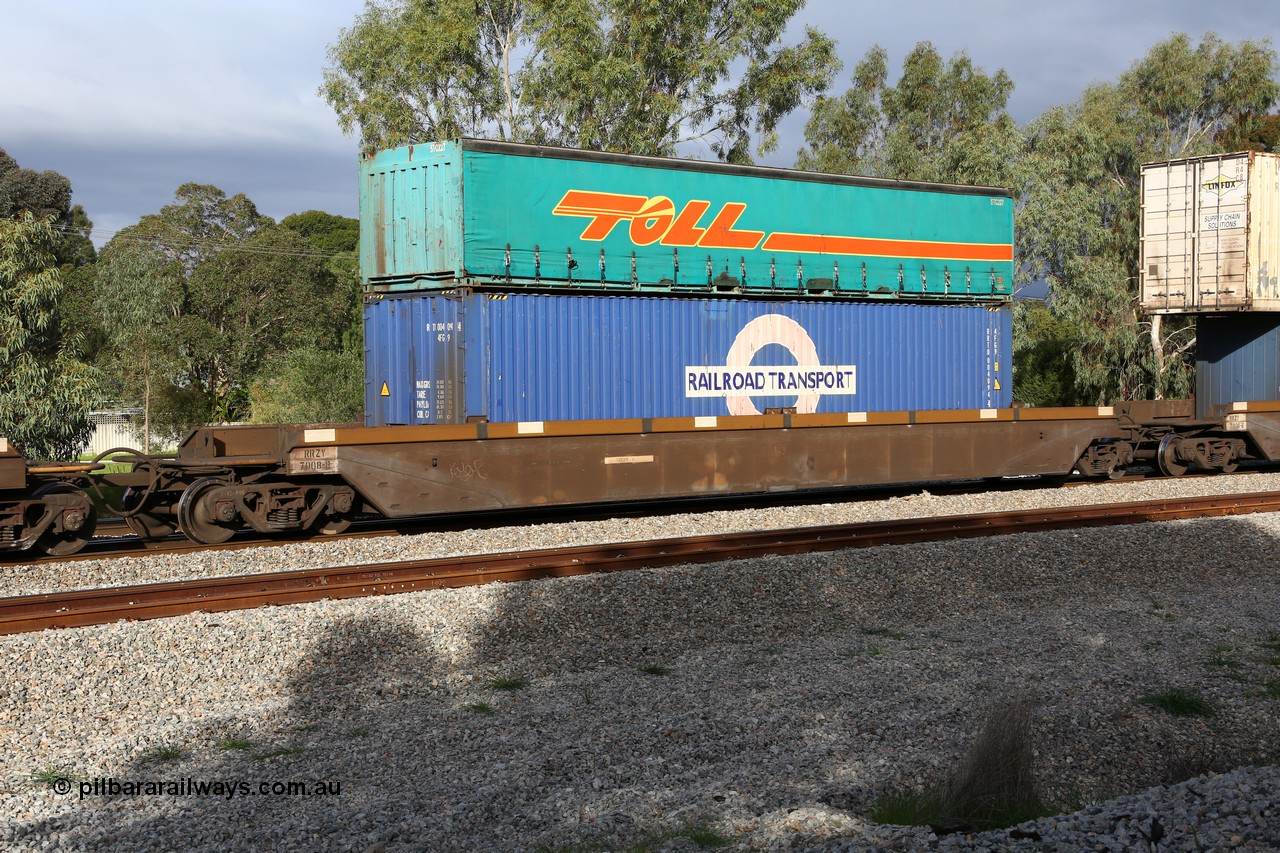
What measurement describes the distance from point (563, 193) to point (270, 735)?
31.4 ft

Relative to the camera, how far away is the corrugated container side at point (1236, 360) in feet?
65.3

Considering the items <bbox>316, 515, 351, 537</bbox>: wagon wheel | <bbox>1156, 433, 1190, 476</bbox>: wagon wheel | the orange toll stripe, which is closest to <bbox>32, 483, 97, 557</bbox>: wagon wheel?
<bbox>316, 515, 351, 537</bbox>: wagon wheel

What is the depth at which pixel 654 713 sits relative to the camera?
257 inches

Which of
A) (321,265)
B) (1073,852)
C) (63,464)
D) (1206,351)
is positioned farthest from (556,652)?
(321,265)

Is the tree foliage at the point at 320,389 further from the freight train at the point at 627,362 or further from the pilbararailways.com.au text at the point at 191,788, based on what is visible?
the pilbararailways.com.au text at the point at 191,788

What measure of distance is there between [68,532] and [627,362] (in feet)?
23.0

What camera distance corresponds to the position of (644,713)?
652 cm

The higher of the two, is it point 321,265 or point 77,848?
point 321,265

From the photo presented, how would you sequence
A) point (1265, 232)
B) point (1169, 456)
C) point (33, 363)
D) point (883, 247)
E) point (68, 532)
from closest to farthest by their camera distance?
point (68, 532), point (883, 247), point (1169, 456), point (1265, 232), point (33, 363)

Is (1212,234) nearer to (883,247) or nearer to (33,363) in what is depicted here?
(883,247)

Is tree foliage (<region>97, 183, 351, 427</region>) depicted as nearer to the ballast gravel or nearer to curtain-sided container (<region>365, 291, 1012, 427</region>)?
curtain-sided container (<region>365, 291, 1012, 427</region>)

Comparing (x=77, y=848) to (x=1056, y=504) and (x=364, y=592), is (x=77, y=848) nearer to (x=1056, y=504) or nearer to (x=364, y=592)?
(x=364, y=592)

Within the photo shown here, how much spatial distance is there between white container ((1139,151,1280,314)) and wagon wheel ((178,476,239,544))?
17.1 metres

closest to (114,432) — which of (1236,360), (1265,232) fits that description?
(1236,360)
